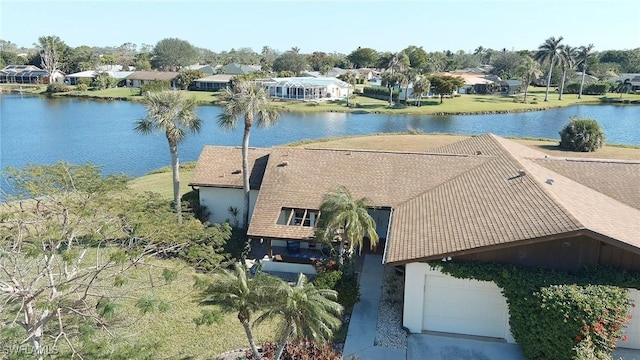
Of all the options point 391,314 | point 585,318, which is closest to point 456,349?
point 391,314

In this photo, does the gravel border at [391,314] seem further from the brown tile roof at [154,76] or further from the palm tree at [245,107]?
the brown tile roof at [154,76]

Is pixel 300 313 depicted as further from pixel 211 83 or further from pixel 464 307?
pixel 211 83

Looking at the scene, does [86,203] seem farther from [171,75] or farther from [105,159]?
[171,75]

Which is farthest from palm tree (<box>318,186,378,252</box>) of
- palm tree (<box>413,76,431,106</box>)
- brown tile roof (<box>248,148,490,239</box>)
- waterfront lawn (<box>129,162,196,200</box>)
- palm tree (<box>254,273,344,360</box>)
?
palm tree (<box>413,76,431,106</box>)

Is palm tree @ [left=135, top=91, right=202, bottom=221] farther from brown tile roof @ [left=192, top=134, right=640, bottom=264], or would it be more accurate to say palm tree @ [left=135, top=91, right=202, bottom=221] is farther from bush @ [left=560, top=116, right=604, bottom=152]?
bush @ [left=560, top=116, right=604, bottom=152]

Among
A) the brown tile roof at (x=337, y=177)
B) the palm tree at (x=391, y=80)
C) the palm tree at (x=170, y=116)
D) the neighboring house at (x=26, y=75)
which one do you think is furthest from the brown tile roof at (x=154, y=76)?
the brown tile roof at (x=337, y=177)

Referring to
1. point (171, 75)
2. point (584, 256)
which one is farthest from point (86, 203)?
point (171, 75)

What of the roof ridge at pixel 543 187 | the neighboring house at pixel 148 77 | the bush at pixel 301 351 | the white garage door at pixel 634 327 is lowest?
the bush at pixel 301 351
